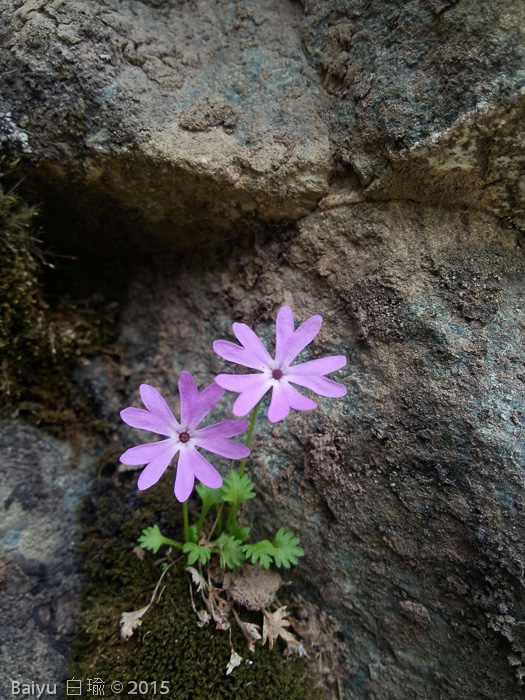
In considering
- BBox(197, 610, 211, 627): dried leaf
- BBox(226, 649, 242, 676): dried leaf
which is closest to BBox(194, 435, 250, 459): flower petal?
BBox(197, 610, 211, 627): dried leaf

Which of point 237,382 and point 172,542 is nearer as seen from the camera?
point 237,382

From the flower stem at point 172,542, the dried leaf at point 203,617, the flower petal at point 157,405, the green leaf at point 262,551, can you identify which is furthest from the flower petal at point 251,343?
the dried leaf at point 203,617

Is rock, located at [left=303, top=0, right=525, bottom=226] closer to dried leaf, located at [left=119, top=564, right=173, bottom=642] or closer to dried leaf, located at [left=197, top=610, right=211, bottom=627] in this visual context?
dried leaf, located at [left=197, top=610, right=211, bottom=627]

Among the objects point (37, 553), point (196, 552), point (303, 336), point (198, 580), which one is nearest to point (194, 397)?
point (303, 336)

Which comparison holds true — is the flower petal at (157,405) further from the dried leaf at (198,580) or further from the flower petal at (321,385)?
the dried leaf at (198,580)

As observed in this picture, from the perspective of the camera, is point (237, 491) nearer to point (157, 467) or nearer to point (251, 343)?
point (157, 467)

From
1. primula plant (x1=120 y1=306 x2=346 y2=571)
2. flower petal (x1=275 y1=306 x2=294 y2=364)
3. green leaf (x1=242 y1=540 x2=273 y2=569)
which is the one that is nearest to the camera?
primula plant (x1=120 y1=306 x2=346 y2=571)
